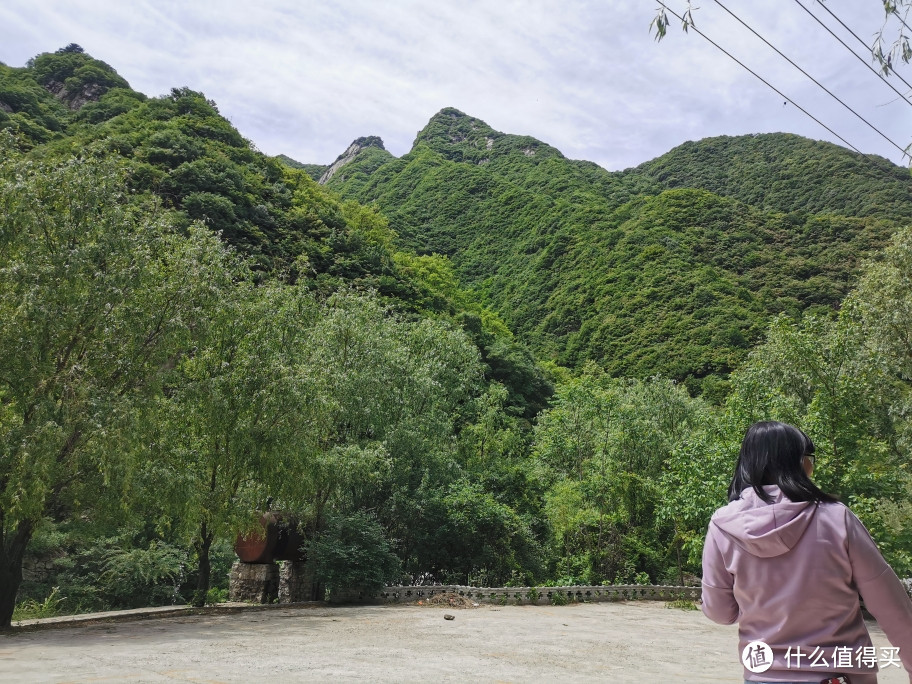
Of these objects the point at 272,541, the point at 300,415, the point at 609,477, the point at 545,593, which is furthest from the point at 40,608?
the point at 609,477

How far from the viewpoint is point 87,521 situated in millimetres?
9773

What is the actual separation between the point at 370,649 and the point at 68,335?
20.4 feet

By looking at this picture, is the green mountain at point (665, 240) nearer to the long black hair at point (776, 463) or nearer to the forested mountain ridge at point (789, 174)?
the forested mountain ridge at point (789, 174)

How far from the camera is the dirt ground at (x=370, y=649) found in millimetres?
6027

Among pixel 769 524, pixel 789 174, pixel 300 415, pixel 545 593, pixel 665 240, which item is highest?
pixel 789 174

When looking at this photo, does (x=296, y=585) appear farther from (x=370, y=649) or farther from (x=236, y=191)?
(x=236, y=191)

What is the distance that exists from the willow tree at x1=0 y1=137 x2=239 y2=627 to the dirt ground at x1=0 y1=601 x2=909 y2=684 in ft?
6.25

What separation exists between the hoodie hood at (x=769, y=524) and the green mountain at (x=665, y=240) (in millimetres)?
38925

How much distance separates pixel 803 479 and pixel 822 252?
2112 inches

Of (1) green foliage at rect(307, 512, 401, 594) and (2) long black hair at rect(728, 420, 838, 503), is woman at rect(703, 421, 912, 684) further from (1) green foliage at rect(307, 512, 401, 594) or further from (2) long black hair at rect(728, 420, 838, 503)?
(1) green foliage at rect(307, 512, 401, 594)

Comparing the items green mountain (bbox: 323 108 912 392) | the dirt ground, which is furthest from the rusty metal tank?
green mountain (bbox: 323 108 912 392)
